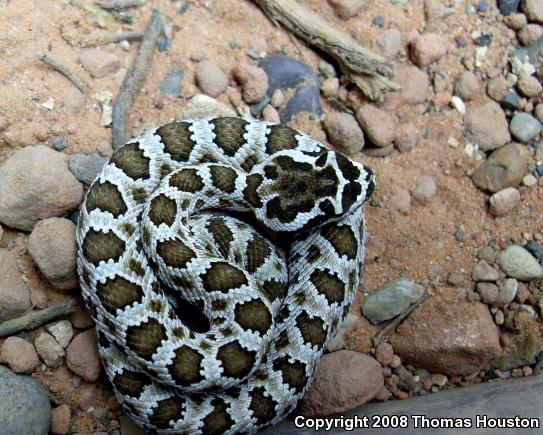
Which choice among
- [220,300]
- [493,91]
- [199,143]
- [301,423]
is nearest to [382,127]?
[493,91]

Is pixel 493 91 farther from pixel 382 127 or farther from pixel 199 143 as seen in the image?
pixel 199 143

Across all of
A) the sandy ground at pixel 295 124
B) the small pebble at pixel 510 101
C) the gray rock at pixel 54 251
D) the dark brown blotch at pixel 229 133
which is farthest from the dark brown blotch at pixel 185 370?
the small pebble at pixel 510 101

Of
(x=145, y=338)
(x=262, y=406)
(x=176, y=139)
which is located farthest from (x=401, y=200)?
(x=145, y=338)

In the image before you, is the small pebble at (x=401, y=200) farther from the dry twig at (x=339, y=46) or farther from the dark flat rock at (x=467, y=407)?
the dark flat rock at (x=467, y=407)

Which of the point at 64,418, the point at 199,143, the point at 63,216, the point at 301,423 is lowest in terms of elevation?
the point at 64,418

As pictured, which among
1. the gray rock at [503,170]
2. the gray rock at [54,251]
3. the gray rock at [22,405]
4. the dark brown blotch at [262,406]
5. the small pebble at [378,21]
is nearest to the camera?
the gray rock at [22,405]

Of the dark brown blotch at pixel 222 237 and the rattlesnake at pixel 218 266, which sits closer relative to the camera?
the rattlesnake at pixel 218 266

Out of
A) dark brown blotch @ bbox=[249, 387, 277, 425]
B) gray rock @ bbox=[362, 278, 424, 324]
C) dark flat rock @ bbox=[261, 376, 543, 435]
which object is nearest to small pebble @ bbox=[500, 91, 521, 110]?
gray rock @ bbox=[362, 278, 424, 324]

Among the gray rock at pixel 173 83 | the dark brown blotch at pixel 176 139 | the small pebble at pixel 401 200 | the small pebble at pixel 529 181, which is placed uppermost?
the small pebble at pixel 529 181
